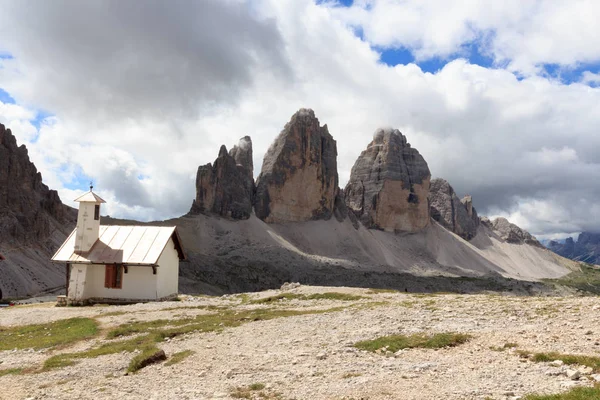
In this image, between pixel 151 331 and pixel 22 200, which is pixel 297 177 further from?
pixel 151 331

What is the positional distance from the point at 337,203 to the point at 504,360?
184m

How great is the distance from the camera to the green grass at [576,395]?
916cm

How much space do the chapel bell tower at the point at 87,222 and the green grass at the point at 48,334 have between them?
12400mm

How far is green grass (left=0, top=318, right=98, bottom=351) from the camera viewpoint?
23598 mm

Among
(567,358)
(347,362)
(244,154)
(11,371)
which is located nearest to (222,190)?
(244,154)

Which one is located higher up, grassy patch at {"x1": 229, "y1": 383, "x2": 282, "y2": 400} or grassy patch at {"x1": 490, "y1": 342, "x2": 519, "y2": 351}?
grassy patch at {"x1": 490, "y1": 342, "x2": 519, "y2": 351}

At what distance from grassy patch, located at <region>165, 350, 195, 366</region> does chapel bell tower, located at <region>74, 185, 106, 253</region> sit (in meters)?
28.1

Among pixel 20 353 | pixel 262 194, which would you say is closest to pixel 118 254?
pixel 20 353

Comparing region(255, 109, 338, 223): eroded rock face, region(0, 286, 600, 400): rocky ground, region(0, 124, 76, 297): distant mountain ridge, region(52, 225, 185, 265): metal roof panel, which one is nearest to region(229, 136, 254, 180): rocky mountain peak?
region(255, 109, 338, 223): eroded rock face

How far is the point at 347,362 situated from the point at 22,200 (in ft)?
363

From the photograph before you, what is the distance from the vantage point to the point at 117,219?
138m

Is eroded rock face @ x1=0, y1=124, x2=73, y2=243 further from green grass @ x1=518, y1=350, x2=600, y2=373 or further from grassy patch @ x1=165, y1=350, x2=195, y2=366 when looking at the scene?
green grass @ x1=518, y1=350, x2=600, y2=373

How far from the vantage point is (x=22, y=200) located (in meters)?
104

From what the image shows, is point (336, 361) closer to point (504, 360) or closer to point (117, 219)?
point (504, 360)
